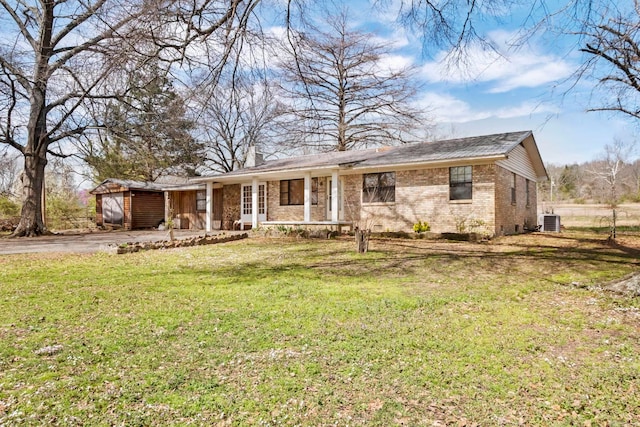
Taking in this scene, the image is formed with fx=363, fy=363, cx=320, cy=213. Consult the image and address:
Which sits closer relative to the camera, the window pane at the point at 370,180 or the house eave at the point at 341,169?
the house eave at the point at 341,169

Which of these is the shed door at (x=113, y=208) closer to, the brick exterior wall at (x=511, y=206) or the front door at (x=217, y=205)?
the front door at (x=217, y=205)

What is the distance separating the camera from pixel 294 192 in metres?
17.8

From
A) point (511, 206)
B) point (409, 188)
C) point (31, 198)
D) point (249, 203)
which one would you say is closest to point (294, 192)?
point (249, 203)

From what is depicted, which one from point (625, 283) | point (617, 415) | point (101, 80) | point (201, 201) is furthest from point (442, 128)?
point (617, 415)

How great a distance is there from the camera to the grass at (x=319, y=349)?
2.53 metres

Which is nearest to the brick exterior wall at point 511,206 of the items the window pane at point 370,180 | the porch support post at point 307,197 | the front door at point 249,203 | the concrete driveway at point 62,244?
the window pane at point 370,180

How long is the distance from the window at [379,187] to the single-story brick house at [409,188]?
41 mm

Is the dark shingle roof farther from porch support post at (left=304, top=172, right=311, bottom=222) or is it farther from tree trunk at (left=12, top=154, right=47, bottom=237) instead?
tree trunk at (left=12, top=154, right=47, bottom=237)

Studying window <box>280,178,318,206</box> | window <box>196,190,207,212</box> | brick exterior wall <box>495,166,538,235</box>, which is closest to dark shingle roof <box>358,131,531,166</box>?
brick exterior wall <box>495,166,538,235</box>

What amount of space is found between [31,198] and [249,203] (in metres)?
9.91

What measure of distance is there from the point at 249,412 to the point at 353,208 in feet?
44.4

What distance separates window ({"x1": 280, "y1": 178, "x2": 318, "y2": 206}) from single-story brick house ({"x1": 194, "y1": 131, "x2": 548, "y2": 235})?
49 millimetres

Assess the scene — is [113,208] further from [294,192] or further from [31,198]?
[294,192]

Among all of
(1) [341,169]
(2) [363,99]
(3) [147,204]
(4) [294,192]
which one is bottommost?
(3) [147,204]
